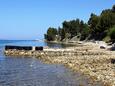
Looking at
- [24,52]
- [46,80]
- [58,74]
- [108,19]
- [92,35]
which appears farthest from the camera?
[92,35]

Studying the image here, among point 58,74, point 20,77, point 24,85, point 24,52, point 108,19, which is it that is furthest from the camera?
point 108,19

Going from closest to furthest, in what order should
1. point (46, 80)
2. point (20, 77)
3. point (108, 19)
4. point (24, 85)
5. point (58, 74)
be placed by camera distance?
1. point (24, 85)
2. point (46, 80)
3. point (20, 77)
4. point (58, 74)
5. point (108, 19)

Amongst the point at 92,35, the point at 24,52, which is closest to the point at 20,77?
the point at 24,52

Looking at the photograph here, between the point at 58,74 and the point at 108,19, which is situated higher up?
the point at 108,19

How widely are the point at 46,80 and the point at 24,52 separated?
40.8m

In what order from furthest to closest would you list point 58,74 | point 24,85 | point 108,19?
point 108,19 < point 58,74 < point 24,85

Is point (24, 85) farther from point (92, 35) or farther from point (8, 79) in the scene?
point (92, 35)

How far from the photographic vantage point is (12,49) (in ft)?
266

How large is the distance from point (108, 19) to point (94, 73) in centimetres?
11521

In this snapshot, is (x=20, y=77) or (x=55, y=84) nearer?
(x=55, y=84)

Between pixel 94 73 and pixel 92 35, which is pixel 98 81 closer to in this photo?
pixel 94 73

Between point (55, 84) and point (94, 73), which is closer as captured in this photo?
point (55, 84)

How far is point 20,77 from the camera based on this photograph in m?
37.4

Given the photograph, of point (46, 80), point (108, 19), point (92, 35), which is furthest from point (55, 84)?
point (92, 35)
